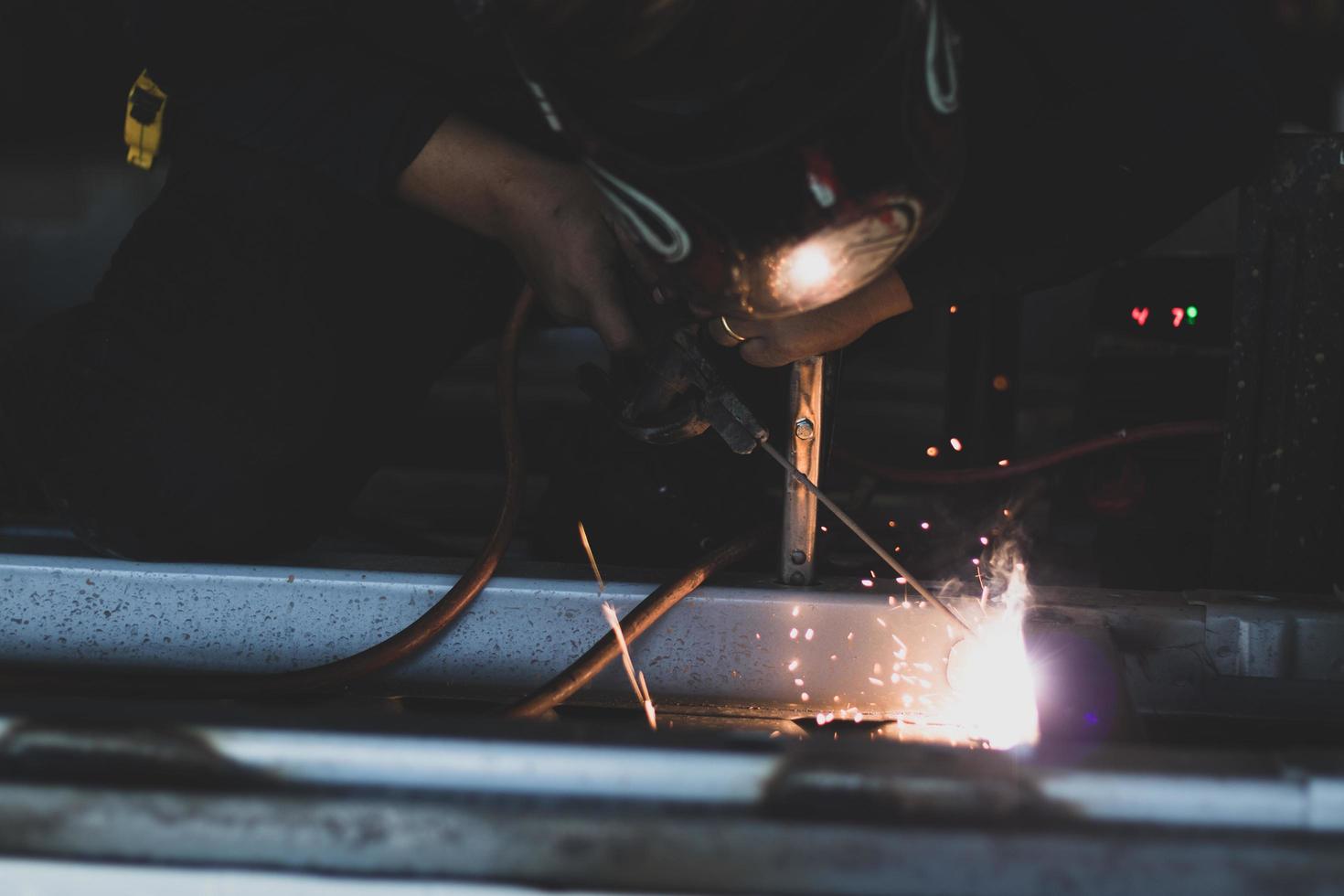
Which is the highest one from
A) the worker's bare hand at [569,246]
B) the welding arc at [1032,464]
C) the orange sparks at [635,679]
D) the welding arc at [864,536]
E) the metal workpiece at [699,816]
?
the worker's bare hand at [569,246]

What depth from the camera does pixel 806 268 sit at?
634 mm

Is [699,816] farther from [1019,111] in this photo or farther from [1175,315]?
[1175,315]

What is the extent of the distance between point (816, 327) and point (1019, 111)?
306mm

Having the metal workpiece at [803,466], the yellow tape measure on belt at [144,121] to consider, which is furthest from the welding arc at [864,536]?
the yellow tape measure on belt at [144,121]

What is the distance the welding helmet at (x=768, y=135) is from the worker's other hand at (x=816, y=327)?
8 centimetres

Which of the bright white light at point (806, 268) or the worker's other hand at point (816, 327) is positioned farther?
Result: the worker's other hand at point (816, 327)

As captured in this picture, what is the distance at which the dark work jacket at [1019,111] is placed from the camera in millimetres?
868

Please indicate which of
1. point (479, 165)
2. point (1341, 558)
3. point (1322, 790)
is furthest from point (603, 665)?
point (1341, 558)

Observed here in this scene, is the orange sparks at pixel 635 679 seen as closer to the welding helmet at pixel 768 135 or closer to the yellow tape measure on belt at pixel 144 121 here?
the welding helmet at pixel 768 135

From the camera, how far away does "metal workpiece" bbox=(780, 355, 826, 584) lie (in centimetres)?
88

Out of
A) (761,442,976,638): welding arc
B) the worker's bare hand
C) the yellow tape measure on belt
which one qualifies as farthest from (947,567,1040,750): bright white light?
the yellow tape measure on belt

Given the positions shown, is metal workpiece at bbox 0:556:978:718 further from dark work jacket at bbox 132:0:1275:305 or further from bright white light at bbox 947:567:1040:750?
dark work jacket at bbox 132:0:1275:305

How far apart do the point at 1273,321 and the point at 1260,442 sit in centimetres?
11

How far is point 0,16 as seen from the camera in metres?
1.94
